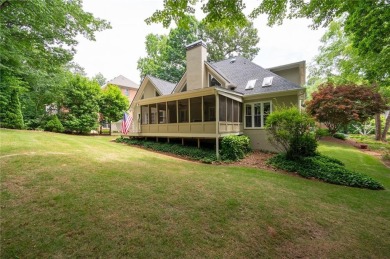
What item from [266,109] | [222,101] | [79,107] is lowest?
[266,109]

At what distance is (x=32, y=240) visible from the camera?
2.71 m

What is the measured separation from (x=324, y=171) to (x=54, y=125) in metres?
22.1

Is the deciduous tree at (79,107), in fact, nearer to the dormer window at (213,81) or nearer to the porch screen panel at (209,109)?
the porch screen panel at (209,109)

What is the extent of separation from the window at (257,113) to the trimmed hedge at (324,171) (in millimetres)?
3717

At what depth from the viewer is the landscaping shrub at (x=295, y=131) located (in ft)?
30.2

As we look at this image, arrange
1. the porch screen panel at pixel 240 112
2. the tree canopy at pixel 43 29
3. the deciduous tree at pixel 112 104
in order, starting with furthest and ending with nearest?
the deciduous tree at pixel 112 104 < the porch screen panel at pixel 240 112 < the tree canopy at pixel 43 29

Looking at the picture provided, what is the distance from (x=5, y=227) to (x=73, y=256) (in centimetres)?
144

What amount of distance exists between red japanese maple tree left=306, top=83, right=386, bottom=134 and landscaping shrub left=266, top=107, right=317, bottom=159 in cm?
808

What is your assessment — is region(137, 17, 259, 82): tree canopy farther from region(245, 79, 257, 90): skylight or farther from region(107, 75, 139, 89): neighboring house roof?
region(245, 79, 257, 90): skylight

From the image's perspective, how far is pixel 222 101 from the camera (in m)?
11.6

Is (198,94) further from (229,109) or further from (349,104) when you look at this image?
(349,104)

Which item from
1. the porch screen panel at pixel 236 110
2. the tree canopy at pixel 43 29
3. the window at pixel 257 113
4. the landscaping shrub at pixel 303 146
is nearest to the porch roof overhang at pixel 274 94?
the window at pixel 257 113

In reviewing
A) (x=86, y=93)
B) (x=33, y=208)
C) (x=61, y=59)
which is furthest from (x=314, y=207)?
(x=86, y=93)

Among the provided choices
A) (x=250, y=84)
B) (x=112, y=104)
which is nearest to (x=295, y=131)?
(x=250, y=84)
